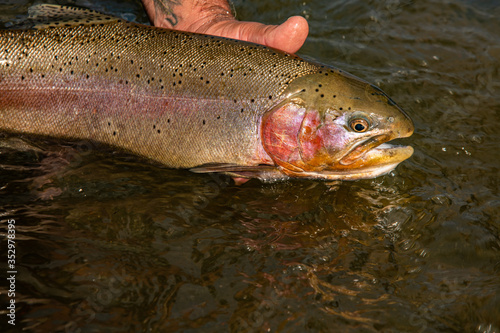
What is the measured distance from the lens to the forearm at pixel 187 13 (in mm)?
4746

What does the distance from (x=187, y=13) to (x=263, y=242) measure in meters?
3.00

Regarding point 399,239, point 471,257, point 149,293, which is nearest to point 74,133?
point 149,293

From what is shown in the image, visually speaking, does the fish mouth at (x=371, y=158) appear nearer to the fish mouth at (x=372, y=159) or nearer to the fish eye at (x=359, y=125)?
the fish mouth at (x=372, y=159)

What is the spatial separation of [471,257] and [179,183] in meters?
2.38

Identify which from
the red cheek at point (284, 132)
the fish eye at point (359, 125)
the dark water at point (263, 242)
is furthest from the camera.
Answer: the red cheek at point (284, 132)

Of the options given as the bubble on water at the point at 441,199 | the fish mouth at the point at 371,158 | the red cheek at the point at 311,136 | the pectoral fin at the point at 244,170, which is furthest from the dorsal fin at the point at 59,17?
the bubble on water at the point at 441,199

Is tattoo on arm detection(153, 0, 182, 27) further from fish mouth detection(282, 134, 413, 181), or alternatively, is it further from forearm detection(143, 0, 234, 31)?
fish mouth detection(282, 134, 413, 181)

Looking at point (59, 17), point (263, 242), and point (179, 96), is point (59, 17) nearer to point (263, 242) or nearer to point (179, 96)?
point (179, 96)

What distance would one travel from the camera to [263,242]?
3.12m

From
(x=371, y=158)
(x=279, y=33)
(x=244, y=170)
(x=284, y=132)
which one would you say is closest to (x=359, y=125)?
(x=371, y=158)

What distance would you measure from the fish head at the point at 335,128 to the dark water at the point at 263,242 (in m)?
0.36

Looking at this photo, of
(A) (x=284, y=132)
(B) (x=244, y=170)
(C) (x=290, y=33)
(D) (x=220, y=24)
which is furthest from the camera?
(D) (x=220, y=24)

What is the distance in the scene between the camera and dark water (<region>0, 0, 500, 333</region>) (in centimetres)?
255

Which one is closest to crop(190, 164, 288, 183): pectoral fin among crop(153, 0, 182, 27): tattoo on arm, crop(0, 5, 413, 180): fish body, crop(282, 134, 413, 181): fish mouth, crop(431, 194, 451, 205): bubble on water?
crop(0, 5, 413, 180): fish body
